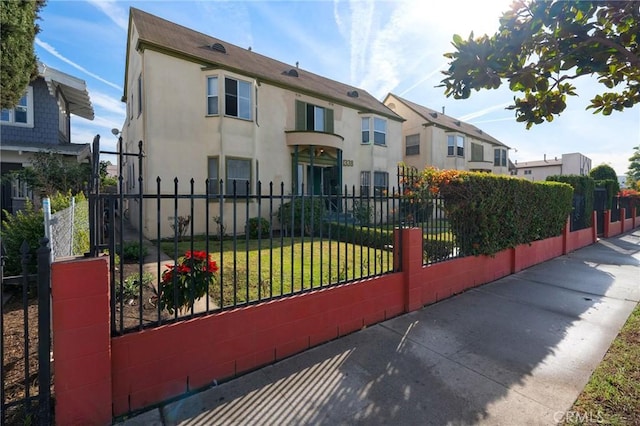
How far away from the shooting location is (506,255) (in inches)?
310

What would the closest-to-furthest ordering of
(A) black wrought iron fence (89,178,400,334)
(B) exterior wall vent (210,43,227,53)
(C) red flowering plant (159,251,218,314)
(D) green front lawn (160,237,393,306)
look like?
1. (A) black wrought iron fence (89,178,400,334)
2. (C) red flowering plant (159,251,218,314)
3. (D) green front lawn (160,237,393,306)
4. (B) exterior wall vent (210,43,227,53)

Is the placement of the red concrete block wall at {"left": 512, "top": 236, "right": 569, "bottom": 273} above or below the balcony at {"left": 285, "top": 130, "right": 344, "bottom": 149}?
below

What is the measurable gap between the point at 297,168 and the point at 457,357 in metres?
12.2

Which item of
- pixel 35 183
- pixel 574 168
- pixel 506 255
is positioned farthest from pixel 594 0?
pixel 574 168

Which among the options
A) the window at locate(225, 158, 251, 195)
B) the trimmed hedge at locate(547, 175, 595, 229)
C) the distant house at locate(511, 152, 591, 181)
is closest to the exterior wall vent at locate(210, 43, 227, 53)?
the window at locate(225, 158, 251, 195)

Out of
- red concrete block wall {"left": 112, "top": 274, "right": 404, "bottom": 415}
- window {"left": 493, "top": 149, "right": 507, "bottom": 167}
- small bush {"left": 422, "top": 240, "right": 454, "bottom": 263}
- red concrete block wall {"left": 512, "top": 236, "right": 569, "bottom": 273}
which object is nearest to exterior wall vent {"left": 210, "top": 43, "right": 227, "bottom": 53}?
small bush {"left": 422, "top": 240, "right": 454, "bottom": 263}

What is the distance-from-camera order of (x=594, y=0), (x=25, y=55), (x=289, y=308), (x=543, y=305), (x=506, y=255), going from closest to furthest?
(x=594, y=0)
(x=289, y=308)
(x=25, y=55)
(x=543, y=305)
(x=506, y=255)

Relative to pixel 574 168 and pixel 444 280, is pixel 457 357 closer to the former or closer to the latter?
pixel 444 280

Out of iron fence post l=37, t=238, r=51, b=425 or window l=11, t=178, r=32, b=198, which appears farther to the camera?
window l=11, t=178, r=32, b=198

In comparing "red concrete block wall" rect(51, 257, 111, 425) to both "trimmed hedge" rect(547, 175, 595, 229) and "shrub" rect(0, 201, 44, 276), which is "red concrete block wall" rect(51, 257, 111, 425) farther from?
"trimmed hedge" rect(547, 175, 595, 229)

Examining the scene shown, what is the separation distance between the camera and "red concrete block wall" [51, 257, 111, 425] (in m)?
2.47

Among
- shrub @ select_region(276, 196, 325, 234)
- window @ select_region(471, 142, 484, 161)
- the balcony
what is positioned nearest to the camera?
shrub @ select_region(276, 196, 325, 234)
